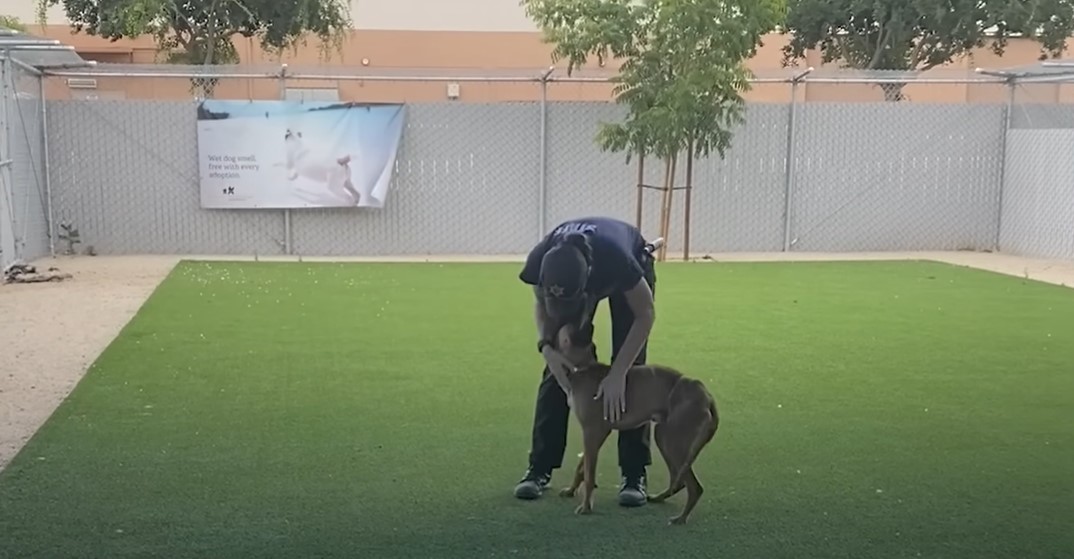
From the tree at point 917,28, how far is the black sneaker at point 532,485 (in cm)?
1547

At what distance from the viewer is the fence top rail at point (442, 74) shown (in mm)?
13289

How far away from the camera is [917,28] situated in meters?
19.1

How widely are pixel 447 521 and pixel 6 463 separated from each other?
216 cm

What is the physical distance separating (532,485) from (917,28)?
16.9m

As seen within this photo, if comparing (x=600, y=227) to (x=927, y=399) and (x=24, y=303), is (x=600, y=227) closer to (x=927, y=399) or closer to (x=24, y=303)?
(x=927, y=399)

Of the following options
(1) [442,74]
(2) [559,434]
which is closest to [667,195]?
(1) [442,74]

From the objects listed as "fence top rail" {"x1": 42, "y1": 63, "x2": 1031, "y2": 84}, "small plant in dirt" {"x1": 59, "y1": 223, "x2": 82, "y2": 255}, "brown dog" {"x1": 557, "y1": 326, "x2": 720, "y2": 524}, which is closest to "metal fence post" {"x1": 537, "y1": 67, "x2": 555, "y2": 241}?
"fence top rail" {"x1": 42, "y1": 63, "x2": 1031, "y2": 84}

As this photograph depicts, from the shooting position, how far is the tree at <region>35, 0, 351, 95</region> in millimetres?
16859

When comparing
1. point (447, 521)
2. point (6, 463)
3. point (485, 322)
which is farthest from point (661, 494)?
point (485, 322)

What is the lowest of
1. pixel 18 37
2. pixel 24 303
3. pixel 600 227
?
pixel 24 303

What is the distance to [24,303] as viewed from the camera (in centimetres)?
959

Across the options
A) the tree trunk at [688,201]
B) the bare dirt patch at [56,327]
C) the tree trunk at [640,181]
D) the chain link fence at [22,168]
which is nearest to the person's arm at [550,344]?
the bare dirt patch at [56,327]

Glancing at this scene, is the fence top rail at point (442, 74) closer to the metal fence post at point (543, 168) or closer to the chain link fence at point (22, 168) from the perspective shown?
the metal fence post at point (543, 168)

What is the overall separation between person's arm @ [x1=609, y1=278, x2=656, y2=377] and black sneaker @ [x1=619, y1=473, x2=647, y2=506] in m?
0.64
